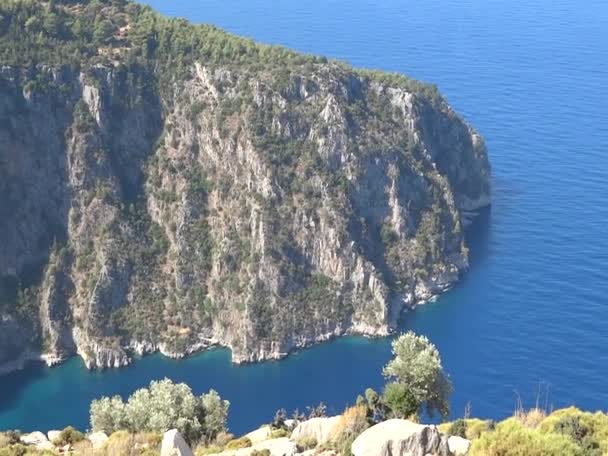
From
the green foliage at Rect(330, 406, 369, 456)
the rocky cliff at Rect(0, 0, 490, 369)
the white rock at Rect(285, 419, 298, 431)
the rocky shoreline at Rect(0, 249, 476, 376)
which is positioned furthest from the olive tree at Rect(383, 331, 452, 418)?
the rocky cliff at Rect(0, 0, 490, 369)

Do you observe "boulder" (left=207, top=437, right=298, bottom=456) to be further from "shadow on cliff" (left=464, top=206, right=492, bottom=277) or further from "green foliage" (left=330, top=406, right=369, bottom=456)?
"shadow on cliff" (left=464, top=206, right=492, bottom=277)

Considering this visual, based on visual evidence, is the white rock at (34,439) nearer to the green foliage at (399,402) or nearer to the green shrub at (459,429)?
the green foliage at (399,402)

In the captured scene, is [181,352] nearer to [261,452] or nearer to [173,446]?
[261,452]

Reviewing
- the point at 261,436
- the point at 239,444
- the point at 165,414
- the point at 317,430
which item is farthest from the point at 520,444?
the point at 165,414

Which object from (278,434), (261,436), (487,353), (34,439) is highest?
(278,434)

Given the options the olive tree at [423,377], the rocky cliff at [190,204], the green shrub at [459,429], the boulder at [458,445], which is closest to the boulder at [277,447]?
the boulder at [458,445]

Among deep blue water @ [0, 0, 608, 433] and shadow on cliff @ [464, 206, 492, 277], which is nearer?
deep blue water @ [0, 0, 608, 433]
